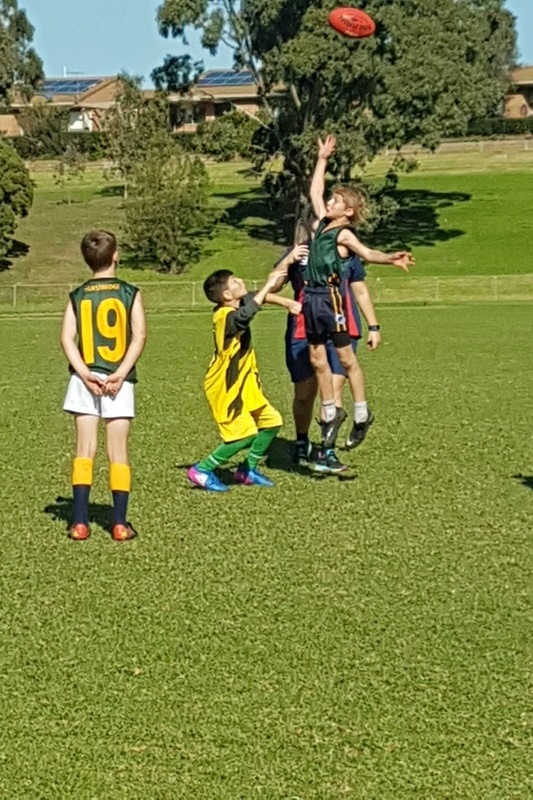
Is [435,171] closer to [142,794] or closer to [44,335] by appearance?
[44,335]

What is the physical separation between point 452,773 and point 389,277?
44.9 meters

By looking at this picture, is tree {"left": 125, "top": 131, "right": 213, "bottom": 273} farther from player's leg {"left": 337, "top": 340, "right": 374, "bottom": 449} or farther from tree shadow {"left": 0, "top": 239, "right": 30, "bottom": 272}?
player's leg {"left": 337, "top": 340, "right": 374, "bottom": 449}

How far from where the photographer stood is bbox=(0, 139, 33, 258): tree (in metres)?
51.1

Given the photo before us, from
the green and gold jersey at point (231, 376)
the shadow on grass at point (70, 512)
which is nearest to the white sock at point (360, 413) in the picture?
the green and gold jersey at point (231, 376)

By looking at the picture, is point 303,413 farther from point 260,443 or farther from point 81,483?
point 81,483

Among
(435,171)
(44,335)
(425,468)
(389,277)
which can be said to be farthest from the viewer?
(435,171)

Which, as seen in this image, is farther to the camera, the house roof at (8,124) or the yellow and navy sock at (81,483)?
the house roof at (8,124)

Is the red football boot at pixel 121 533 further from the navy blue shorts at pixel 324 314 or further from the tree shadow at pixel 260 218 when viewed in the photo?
the tree shadow at pixel 260 218

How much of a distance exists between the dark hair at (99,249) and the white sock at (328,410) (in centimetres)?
270

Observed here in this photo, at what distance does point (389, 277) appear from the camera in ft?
162

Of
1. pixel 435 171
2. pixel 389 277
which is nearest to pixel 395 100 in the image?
pixel 389 277

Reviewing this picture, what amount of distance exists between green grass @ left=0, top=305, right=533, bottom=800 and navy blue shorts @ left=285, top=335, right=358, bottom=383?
85 cm

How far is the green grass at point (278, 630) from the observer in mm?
5164

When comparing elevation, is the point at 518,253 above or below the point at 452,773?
→ below
